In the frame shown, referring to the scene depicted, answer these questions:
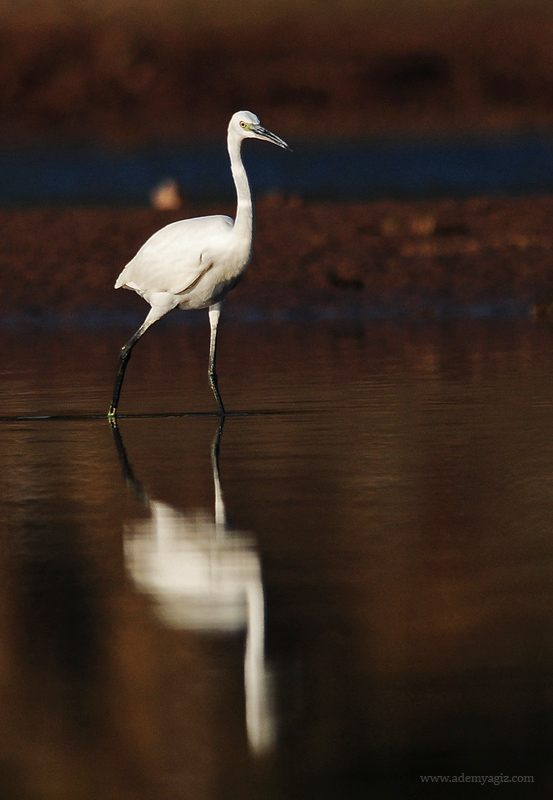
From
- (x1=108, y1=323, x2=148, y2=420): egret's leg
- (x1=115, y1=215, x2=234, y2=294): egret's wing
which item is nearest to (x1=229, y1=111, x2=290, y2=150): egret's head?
(x1=115, y1=215, x2=234, y2=294): egret's wing

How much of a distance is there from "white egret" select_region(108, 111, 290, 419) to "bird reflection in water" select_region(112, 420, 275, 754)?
3980 mm

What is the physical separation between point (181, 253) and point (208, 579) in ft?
19.0

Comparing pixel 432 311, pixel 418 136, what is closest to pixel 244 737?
pixel 432 311

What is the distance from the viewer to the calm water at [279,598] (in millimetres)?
4578

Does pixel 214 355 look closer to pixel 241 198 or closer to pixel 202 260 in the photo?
pixel 202 260

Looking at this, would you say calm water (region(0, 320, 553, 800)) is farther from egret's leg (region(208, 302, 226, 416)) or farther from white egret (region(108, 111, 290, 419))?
white egret (region(108, 111, 290, 419))

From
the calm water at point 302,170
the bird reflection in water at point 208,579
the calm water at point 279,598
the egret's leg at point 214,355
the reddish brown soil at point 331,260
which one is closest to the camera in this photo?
the calm water at point 279,598

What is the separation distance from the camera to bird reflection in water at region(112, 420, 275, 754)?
512 centimetres

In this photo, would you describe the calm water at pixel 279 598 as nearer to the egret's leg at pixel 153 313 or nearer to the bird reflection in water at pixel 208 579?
the bird reflection in water at pixel 208 579

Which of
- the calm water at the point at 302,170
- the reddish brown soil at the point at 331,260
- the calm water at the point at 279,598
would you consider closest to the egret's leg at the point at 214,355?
the calm water at the point at 279,598

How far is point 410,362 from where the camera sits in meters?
14.0

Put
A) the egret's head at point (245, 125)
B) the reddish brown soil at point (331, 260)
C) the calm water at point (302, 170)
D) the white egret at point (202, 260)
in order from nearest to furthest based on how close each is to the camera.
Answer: the white egret at point (202, 260) < the egret's head at point (245, 125) < the reddish brown soil at point (331, 260) < the calm water at point (302, 170)

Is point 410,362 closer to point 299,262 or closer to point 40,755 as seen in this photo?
point 299,262

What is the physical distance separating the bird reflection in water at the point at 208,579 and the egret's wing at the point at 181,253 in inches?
159
